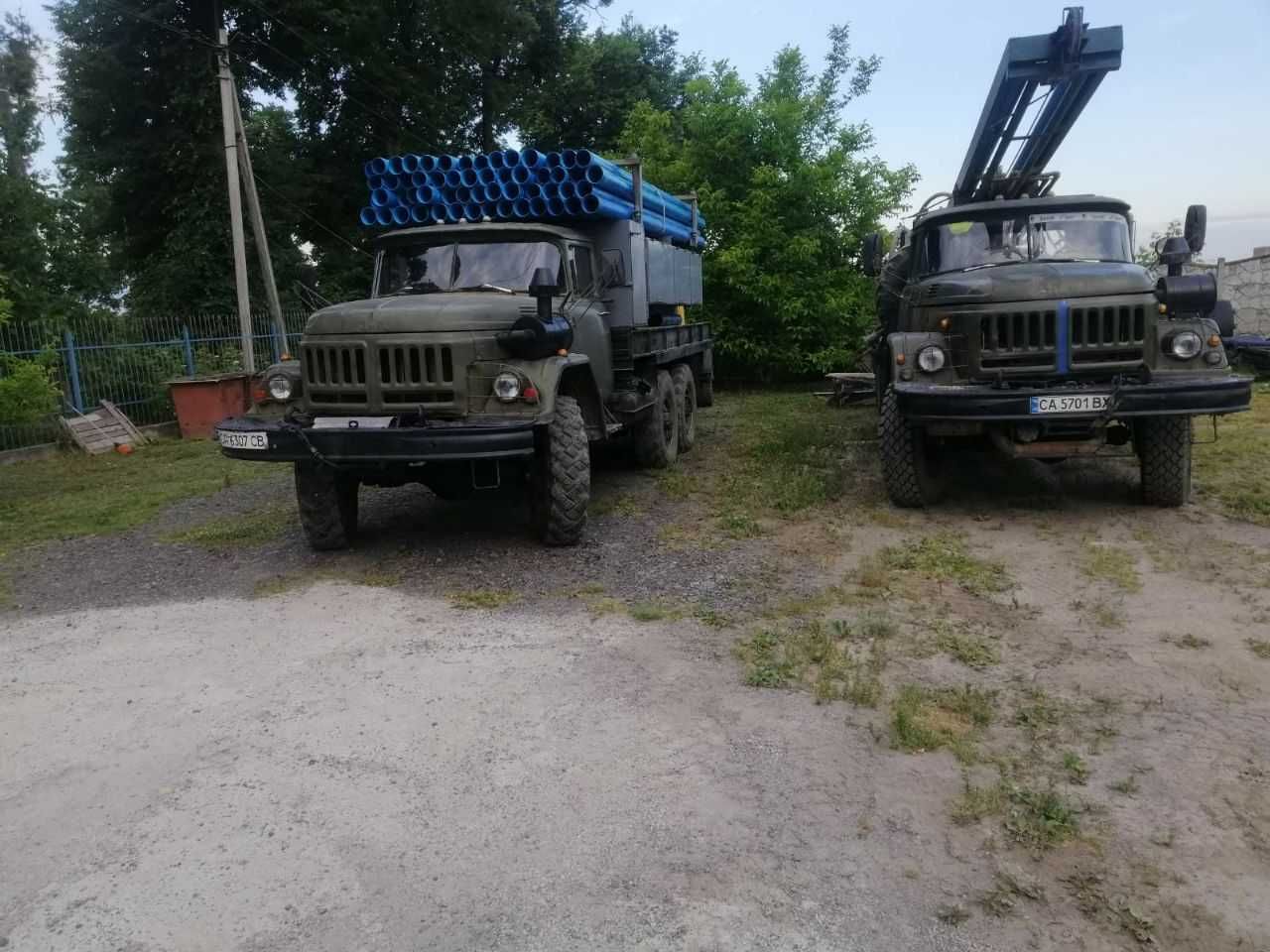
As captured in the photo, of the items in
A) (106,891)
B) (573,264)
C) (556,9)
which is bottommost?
(106,891)

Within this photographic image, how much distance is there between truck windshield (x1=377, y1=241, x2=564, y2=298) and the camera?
282 inches

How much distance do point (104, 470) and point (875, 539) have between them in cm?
905

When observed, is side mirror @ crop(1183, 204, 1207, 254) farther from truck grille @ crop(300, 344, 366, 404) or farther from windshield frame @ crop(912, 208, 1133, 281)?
truck grille @ crop(300, 344, 366, 404)

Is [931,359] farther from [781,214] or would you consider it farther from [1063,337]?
[781,214]

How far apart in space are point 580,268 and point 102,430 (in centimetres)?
855

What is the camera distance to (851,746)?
11.8 ft

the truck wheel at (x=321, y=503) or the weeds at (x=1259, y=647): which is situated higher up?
the truck wheel at (x=321, y=503)

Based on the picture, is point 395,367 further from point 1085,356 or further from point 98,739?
point 1085,356

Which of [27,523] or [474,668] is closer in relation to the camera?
[474,668]

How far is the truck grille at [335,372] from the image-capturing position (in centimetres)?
610

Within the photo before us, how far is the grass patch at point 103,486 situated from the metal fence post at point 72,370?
3.22ft


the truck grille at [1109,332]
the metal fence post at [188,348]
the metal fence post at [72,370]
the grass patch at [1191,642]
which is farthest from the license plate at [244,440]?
the metal fence post at [188,348]

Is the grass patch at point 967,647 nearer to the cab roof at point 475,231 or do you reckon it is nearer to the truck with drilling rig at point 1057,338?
the truck with drilling rig at point 1057,338

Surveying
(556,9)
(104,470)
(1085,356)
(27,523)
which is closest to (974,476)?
(1085,356)
